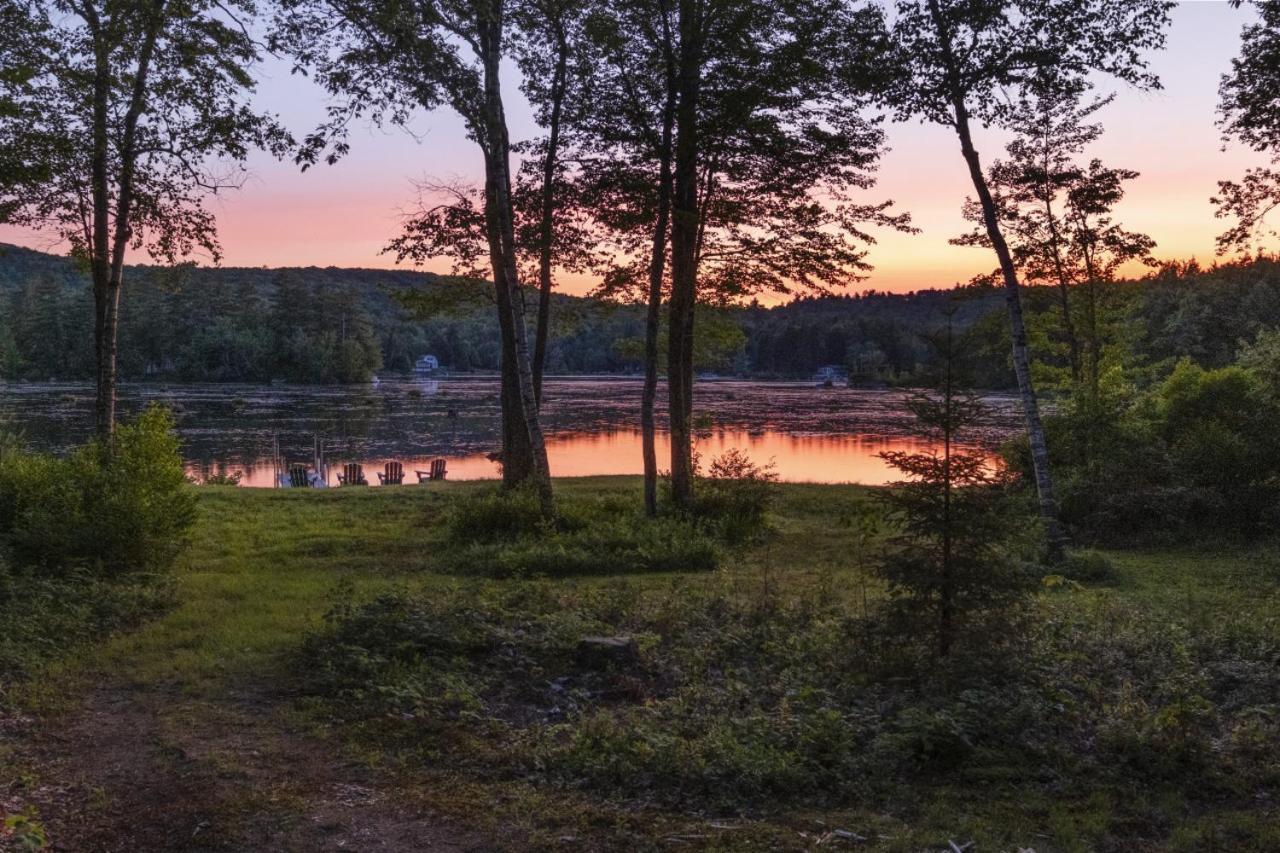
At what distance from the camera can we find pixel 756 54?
48.1ft

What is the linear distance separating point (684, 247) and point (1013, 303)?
18.8 ft

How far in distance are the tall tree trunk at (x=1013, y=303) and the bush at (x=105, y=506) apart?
11494 mm

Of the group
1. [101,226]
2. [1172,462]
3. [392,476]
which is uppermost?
[101,226]

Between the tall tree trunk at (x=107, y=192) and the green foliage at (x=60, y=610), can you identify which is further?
the tall tree trunk at (x=107, y=192)

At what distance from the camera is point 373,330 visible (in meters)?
108

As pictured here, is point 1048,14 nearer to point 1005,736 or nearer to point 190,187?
point 1005,736

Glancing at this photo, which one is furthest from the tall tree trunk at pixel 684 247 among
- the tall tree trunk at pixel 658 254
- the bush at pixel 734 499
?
the bush at pixel 734 499

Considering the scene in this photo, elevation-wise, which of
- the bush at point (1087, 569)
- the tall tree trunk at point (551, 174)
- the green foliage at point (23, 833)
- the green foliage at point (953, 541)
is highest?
the tall tree trunk at point (551, 174)

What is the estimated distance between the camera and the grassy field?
15.8ft

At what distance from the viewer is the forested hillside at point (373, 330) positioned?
190ft

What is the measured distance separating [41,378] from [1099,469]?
10134 centimetres

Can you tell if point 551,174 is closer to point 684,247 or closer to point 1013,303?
point 684,247

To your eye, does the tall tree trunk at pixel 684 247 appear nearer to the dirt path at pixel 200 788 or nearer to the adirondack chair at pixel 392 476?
the dirt path at pixel 200 788

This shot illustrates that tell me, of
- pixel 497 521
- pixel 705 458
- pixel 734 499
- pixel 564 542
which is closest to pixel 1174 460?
pixel 734 499
